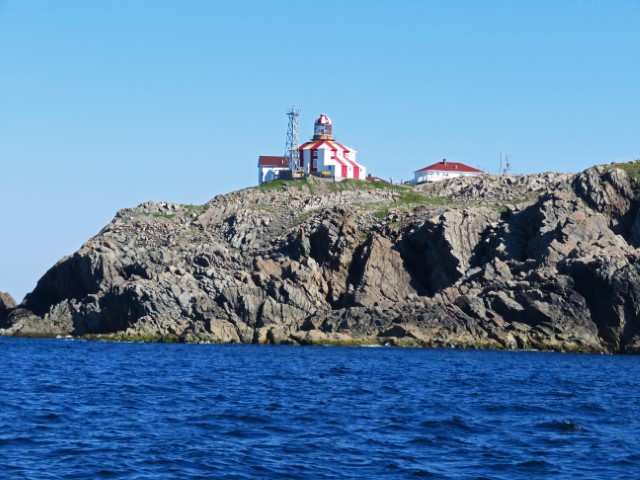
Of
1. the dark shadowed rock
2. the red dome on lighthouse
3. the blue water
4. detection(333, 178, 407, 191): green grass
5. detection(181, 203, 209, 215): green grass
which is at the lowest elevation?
the blue water

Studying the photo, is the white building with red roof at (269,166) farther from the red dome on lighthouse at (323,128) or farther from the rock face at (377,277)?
the rock face at (377,277)

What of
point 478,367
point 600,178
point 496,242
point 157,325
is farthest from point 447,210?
point 478,367

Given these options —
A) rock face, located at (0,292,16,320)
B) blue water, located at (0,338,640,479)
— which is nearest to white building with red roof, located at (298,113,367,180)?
rock face, located at (0,292,16,320)

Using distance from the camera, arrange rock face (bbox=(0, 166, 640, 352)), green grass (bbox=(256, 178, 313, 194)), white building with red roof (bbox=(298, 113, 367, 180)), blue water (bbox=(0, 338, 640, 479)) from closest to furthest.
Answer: blue water (bbox=(0, 338, 640, 479)) < rock face (bbox=(0, 166, 640, 352)) < green grass (bbox=(256, 178, 313, 194)) < white building with red roof (bbox=(298, 113, 367, 180))

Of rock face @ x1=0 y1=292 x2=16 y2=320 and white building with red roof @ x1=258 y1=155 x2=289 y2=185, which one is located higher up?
white building with red roof @ x1=258 y1=155 x2=289 y2=185

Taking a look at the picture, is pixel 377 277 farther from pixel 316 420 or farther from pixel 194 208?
pixel 316 420

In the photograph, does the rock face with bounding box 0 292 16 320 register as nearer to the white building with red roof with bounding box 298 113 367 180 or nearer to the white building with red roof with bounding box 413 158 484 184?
the white building with red roof with bounding box 298 113 367 180

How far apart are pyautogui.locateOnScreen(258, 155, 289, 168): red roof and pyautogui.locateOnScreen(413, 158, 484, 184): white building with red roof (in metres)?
21.0

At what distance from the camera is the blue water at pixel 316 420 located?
31.1m

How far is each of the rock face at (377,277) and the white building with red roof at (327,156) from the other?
19.2 metres

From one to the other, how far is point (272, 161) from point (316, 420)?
114 meters

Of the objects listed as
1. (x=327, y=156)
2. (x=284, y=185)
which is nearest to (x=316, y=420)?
(x=284, y=185)

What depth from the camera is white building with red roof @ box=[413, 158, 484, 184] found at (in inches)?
6171

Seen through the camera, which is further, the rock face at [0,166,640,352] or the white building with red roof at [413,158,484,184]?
the white building with red roof at [413,158,484,184]
